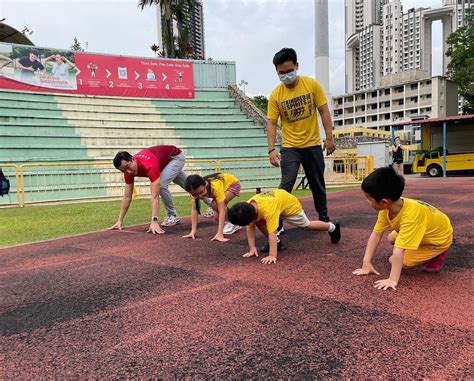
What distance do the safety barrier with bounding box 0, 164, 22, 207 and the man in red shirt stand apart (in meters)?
5.87

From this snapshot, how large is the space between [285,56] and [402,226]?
2.14 metres

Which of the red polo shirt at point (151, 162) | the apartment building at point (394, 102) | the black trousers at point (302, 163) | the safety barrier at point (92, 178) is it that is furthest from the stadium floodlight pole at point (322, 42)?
the apartment building at point (394, 102)

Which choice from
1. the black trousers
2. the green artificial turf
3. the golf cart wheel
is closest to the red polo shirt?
the green artificial turf

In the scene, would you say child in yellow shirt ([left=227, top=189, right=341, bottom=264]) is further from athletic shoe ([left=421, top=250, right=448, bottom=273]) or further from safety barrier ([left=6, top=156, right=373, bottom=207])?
safety barrier ([left=6, top=156, right=373, bottom=207])

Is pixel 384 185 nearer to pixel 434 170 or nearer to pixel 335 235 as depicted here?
pixel 335 235

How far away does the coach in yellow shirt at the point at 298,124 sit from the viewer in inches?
159

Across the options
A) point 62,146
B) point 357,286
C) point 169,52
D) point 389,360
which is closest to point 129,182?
point 357,286

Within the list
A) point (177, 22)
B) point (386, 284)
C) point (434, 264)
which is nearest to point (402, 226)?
point (386, 284)

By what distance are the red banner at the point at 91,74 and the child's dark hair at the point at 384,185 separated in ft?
56.7

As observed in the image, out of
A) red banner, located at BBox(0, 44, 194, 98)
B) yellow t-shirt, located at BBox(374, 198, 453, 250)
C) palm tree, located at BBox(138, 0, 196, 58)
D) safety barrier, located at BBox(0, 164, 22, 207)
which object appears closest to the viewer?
yellow t-shirt, located at BBox(374, 198, 453, 250)

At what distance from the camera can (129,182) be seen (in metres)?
5.43

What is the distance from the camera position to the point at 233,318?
228 cm

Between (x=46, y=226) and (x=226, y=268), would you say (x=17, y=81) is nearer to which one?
(x=46, y=226)

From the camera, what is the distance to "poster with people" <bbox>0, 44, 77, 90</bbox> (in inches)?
618
